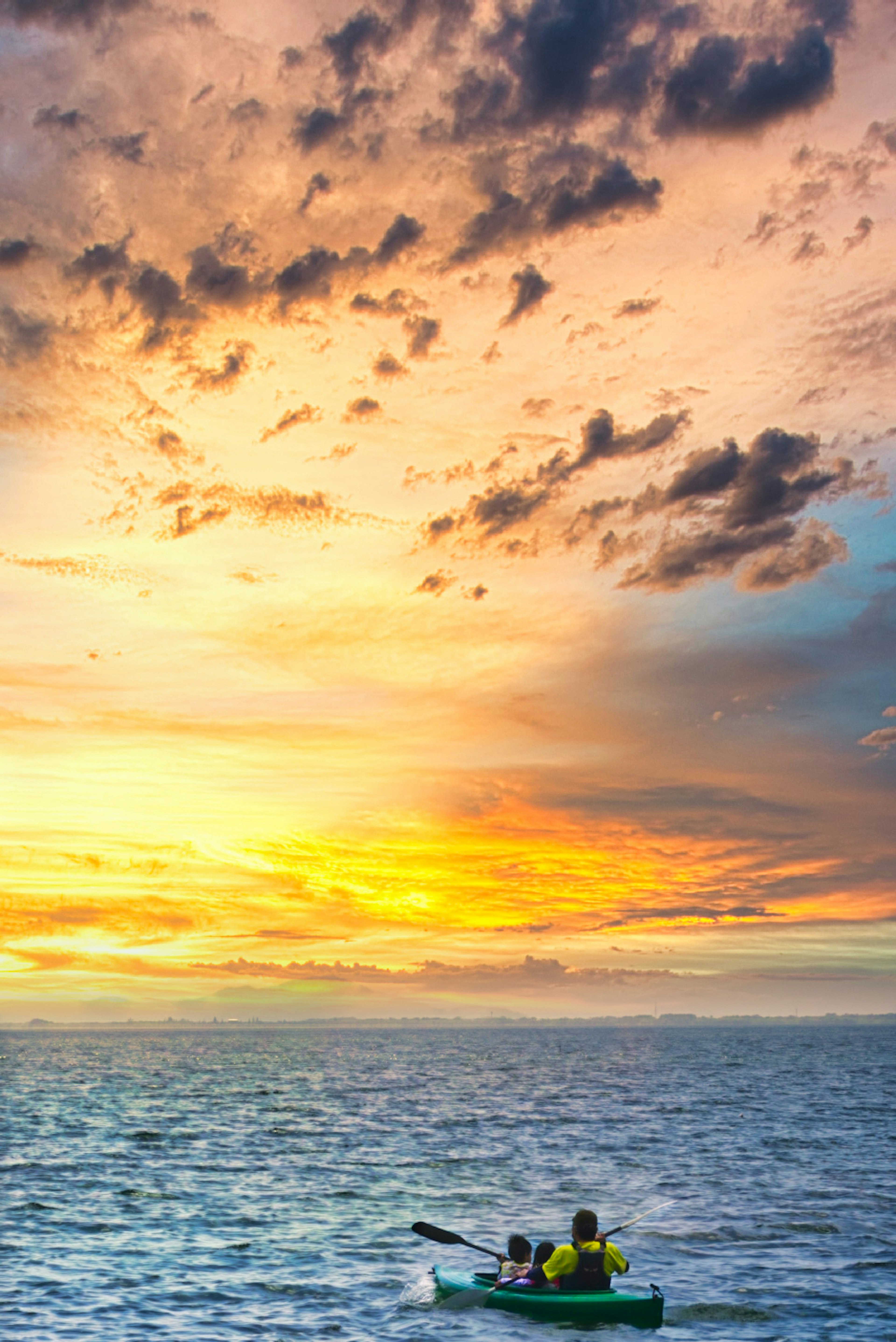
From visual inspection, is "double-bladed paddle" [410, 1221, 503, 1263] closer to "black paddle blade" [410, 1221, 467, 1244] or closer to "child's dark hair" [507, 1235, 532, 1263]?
"black paddle blade" [410, 1221, 467, 1244]

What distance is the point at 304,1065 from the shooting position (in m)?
170

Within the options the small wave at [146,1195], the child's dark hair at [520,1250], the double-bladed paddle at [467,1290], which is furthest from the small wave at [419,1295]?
the small wave at [146,1195]

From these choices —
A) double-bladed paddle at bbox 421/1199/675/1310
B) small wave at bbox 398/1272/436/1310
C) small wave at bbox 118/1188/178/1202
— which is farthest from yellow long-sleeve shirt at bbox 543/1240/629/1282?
small wave at bbox 118/1188/178/1202

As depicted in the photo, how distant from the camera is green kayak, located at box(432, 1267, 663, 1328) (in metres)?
24.9

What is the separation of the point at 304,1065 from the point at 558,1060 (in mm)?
46991

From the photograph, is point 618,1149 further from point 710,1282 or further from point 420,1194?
point 710,1282

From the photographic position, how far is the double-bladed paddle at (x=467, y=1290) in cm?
2662

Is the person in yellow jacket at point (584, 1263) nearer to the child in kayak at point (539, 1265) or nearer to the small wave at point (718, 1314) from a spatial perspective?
the child in kayak at point (539, 1265)

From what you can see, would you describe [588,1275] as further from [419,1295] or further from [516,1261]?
[419,1295]

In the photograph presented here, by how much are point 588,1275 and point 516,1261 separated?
2.34m

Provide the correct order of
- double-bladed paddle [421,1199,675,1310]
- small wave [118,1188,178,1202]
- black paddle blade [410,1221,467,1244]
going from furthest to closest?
1. small wave [118,1188,178,1202]
2. black paddle blade [410,1221,467,1244]
3. double-bladed paddle [421,1199,675,1310]

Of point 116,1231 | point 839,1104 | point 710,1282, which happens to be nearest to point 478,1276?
point 710,1282

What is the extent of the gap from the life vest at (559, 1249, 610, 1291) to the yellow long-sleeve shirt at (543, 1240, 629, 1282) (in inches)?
1.6

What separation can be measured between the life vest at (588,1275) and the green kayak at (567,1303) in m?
0.14
